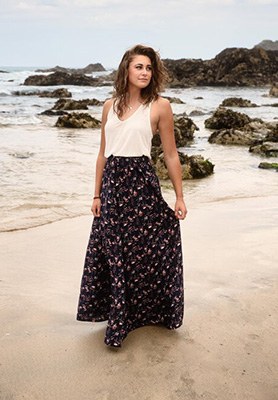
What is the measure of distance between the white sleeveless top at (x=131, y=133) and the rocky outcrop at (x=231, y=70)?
4971cm

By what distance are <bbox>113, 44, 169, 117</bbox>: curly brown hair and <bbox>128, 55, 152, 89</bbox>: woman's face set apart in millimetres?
29

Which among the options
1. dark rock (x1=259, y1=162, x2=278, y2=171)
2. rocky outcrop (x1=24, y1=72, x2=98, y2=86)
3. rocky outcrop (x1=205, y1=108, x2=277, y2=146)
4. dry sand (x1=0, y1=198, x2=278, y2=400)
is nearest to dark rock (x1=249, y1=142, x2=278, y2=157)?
rocky outcrop (x1=205, y1=108, x2=277, y2=146)

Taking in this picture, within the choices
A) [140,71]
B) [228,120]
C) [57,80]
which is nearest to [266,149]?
[228,120]

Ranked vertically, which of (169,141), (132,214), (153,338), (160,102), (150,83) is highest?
(150,83)

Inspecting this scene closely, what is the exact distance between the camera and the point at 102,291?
3049 millimetres

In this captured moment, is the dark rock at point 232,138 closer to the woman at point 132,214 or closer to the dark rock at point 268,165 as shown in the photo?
the dark rock at point 268,165

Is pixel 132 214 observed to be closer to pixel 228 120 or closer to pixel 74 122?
pixel 74 122

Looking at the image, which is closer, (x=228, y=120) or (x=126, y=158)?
(x=126, y=158)

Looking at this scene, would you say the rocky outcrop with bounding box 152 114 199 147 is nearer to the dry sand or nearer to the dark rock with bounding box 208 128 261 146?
the dark rock with bounding box 208 128 261 146

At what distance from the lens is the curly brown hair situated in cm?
289

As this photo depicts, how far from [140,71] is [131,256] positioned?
3.64 ft

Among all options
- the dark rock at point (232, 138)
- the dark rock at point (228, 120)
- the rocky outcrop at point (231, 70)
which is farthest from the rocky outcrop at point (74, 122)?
the rocky outcrop at point (231, 70)

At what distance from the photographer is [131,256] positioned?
2.93 m

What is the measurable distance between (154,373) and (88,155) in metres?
7.57
